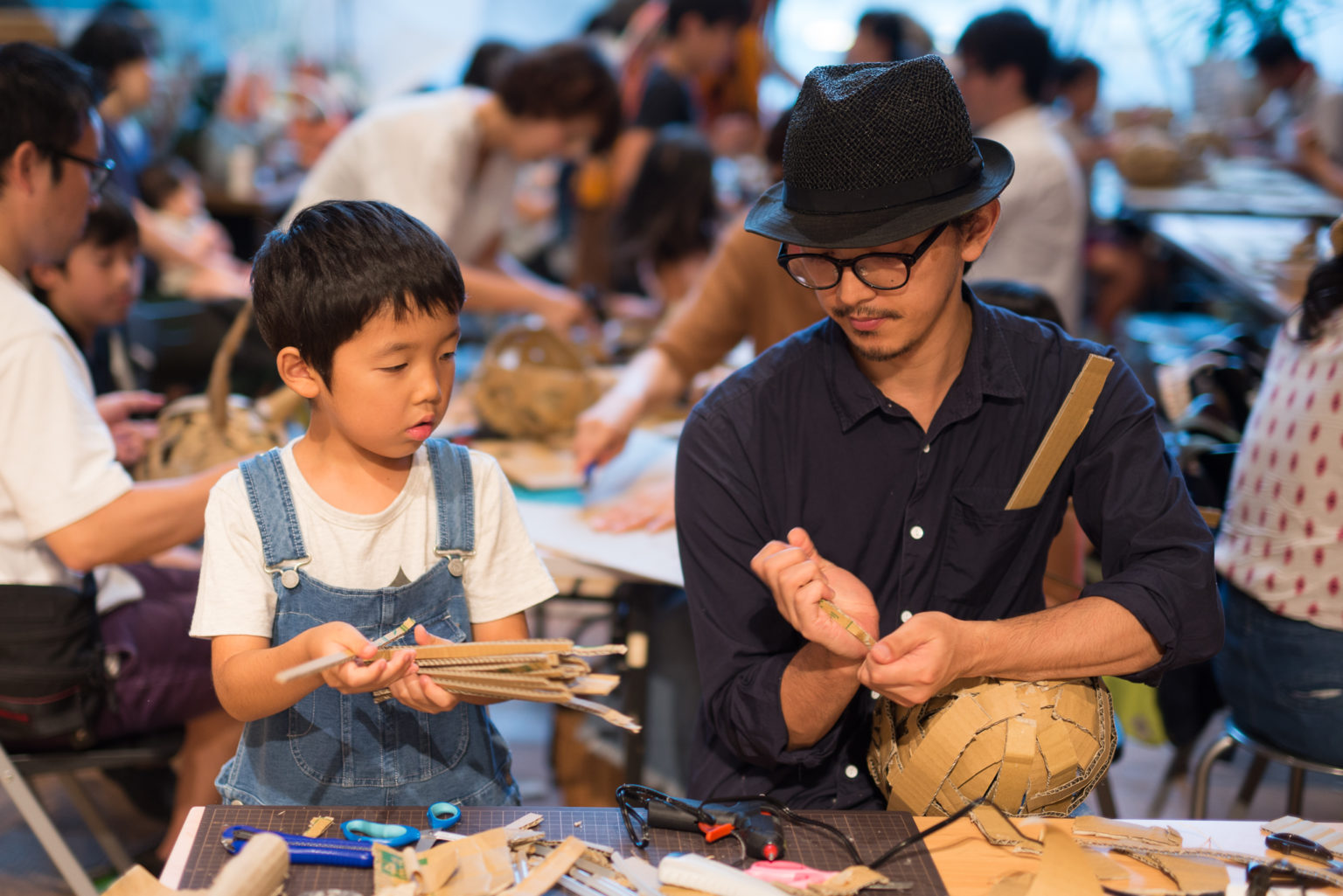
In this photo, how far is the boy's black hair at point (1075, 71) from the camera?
304 inches

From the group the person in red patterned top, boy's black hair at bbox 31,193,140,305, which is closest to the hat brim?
the person in red patterned top

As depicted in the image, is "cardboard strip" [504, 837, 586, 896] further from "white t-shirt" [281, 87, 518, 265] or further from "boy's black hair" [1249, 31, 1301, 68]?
"boy's black hair" [1249, 31, 1301, 68]

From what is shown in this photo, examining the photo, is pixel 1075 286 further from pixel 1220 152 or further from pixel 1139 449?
pixel 1220 152

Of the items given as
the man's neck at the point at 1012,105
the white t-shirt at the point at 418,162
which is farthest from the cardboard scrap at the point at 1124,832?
the man's neck at the point at 1012,105

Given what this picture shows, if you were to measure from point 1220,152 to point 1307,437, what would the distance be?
6.74m

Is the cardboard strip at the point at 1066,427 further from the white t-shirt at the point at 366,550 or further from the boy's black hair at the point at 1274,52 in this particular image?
the boy's black hair at the point at 1274,52

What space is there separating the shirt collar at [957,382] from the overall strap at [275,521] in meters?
0.82

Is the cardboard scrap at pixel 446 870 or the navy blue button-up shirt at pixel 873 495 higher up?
the navy blue button-up shirt at pixel 873 495

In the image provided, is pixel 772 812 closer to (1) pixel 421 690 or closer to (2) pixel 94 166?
→ (1) pixel 421 690

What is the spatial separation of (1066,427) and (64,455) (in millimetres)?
1649

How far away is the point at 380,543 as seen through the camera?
1527 millimetres

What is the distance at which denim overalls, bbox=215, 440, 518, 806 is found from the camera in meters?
1.47

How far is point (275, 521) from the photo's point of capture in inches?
57.6

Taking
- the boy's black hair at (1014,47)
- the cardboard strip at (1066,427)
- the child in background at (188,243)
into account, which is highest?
the boy's black hair at (1014,47)
